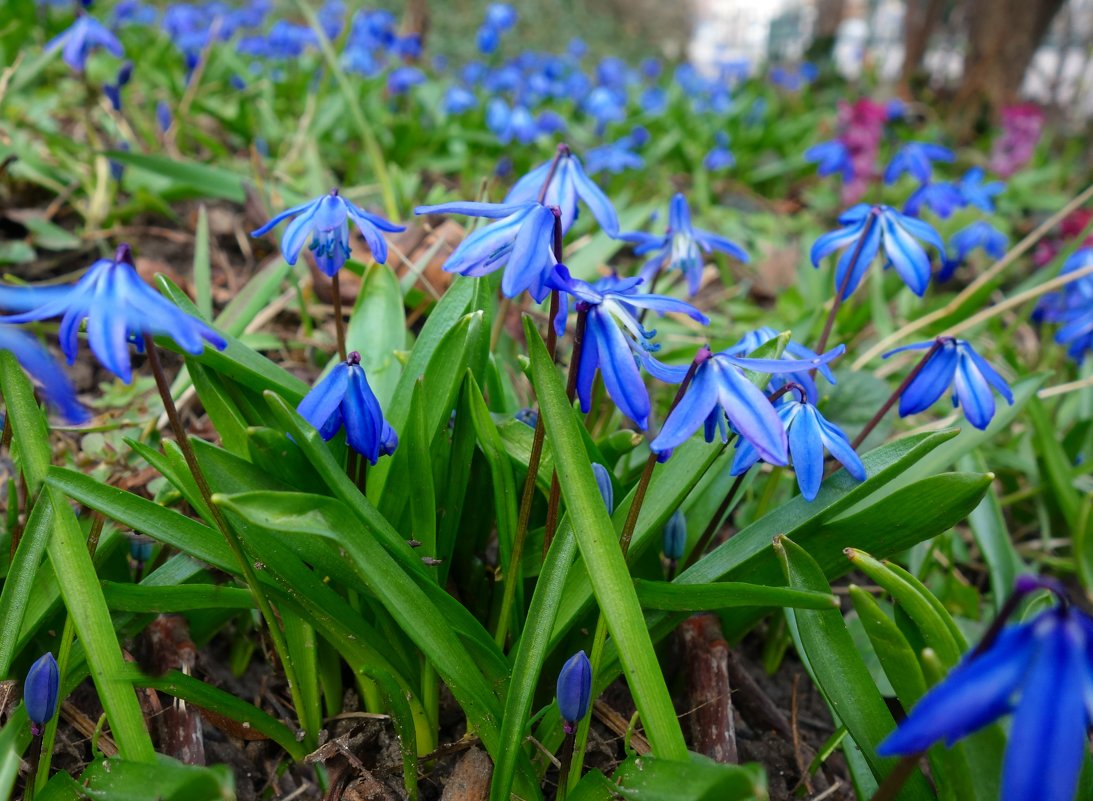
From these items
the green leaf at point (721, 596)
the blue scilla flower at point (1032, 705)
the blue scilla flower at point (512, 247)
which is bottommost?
the green leaf at point (721, 596)

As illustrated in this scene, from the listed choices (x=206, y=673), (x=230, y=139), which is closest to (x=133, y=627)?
(x=206, y=673)

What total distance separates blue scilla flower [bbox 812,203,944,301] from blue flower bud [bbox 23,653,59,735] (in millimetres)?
1528

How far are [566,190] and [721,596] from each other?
2.69ft

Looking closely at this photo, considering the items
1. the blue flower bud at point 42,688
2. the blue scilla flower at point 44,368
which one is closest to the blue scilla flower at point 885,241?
the blue scilla flower at point 44,368

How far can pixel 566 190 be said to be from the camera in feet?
5.48

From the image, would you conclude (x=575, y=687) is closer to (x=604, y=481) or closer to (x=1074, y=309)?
(x=604, y=481)

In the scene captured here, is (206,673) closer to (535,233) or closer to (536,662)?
(536,662)

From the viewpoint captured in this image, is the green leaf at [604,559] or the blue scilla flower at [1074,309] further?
the blue scilla flower at [1074,309]

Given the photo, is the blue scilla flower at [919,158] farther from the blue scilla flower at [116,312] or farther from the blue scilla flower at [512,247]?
the blue scilla flower at [116,312]

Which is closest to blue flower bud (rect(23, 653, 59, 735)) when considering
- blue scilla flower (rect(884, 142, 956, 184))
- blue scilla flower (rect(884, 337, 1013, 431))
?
blue scilla flower (rect(884, 337, 1013, 431))

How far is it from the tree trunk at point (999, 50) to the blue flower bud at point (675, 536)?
701 cm

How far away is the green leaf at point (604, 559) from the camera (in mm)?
1195

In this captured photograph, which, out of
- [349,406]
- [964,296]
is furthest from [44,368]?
[964,296]

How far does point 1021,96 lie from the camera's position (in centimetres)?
761
